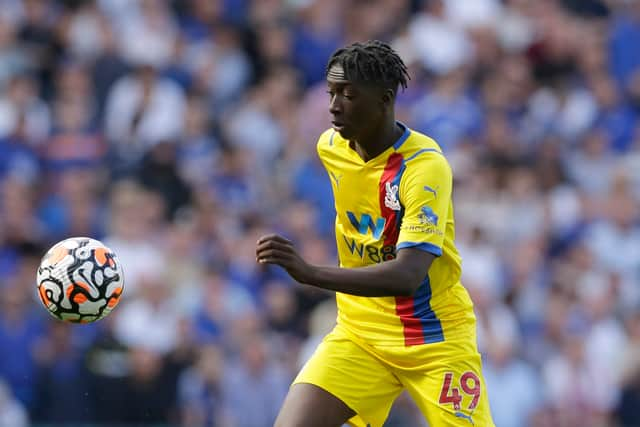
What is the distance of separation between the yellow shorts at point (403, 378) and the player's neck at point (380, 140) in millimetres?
1068

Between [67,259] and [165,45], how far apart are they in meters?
6.63

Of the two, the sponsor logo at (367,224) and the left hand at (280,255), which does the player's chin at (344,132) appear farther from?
the left hand at (280,255)

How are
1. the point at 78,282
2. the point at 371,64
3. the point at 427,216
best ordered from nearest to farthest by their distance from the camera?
the point at 427,216, the point at 371,64, the point at 78,282

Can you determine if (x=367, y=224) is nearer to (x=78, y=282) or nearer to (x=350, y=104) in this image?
(x=350, y=104)

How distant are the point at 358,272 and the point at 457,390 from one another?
99cm

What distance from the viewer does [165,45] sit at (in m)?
13.3

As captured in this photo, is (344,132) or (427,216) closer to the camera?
(427,216)

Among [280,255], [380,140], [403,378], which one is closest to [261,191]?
[403,378]

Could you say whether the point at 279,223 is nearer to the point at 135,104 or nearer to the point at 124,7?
the point at 135,104

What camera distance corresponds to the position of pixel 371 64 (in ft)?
21.9

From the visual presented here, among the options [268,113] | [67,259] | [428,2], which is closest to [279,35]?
[268,113]

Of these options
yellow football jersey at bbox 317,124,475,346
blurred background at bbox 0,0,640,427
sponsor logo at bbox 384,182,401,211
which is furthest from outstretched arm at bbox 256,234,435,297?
blurred background at bbox 0,0,640,427

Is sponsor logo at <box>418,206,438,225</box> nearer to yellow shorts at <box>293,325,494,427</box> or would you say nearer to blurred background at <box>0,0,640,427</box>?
yellow shorts at <box>293,325,494,427</box>

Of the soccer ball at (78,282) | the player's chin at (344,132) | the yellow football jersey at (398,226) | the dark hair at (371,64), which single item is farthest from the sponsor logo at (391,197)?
the soccer ball at (78,282)
